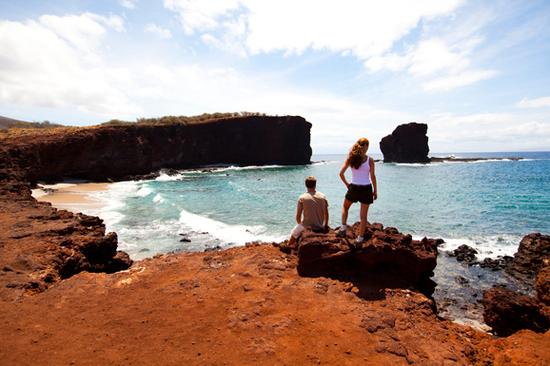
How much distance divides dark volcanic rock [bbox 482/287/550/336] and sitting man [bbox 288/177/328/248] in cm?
342

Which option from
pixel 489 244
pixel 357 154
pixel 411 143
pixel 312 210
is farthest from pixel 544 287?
pixel 411 143

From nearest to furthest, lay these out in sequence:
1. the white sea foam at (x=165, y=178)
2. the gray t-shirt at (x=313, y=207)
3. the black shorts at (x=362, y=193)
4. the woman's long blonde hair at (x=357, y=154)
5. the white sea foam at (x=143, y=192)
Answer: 1. the woman's long blonde hair at (x=357, y=154)
2. the black shorts at (x=362, y=193)
3. the gray t-shirt at (x=313, y=207)
4. the white sea foam at (x=143, y=192)
5. the white sea foam at (x=165, y=178)

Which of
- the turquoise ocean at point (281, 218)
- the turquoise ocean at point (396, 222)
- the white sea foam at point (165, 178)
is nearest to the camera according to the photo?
the turquoise ocean at point (396, 222)

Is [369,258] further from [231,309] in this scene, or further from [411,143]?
[411,143]

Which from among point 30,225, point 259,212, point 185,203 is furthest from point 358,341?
point 185,203

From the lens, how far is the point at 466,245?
1452cm

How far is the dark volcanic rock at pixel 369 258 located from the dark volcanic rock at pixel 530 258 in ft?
26.7

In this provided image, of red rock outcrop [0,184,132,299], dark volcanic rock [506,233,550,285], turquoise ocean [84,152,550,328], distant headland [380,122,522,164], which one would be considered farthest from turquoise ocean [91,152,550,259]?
distant headland [380,122,522,164]

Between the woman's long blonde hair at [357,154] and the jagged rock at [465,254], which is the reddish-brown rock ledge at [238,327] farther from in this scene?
the jagged rock at [465,254]

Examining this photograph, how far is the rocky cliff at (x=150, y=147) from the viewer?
3922 cm

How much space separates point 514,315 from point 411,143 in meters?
102

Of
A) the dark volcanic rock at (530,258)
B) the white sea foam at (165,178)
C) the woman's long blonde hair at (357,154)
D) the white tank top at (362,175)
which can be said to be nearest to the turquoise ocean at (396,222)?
the dark volcanic rock at (530,258)

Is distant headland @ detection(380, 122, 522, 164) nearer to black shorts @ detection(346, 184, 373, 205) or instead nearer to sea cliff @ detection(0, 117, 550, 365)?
sea cliff @ detection(0, 117, 550, 365)

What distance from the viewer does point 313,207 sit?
23.3 ft
